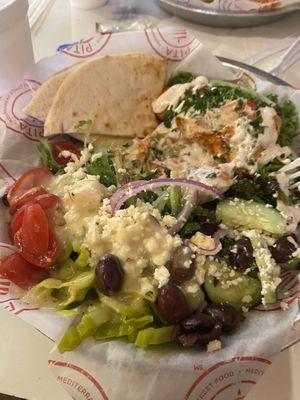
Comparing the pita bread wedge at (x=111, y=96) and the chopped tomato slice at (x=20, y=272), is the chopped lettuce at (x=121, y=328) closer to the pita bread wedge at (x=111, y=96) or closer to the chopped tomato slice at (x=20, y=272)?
the chopped tomato slice at (x=20, y=272)

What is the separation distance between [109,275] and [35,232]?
305 mm

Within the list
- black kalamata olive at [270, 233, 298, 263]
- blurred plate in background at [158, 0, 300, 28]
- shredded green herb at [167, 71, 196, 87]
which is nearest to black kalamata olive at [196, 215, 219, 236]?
black kalamata olive at [270, 233, 298, 263]

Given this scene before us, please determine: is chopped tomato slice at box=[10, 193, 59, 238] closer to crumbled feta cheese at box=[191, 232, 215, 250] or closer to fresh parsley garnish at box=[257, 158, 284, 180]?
crumbled feta cheese at box=[191, 232, 215, 250]

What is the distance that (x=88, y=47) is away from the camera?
81.6 inches

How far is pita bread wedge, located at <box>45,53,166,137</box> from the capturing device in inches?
74.5

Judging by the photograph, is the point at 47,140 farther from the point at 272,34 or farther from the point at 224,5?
the point at 272,34

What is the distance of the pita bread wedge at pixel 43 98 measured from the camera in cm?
188

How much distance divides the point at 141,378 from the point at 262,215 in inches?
26.0

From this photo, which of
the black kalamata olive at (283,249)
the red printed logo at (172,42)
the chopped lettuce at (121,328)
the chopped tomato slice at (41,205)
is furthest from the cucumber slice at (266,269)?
the red printed logo at (172,42)

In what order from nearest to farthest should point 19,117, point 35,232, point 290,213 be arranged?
point 35,232
point 290,213
point 19,117

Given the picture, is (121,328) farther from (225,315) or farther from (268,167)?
(268,167)

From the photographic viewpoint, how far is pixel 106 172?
171cm

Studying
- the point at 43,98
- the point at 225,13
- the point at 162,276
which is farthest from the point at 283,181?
the point at 225,13

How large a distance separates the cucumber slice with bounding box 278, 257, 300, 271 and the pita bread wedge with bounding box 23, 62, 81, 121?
112 cm
